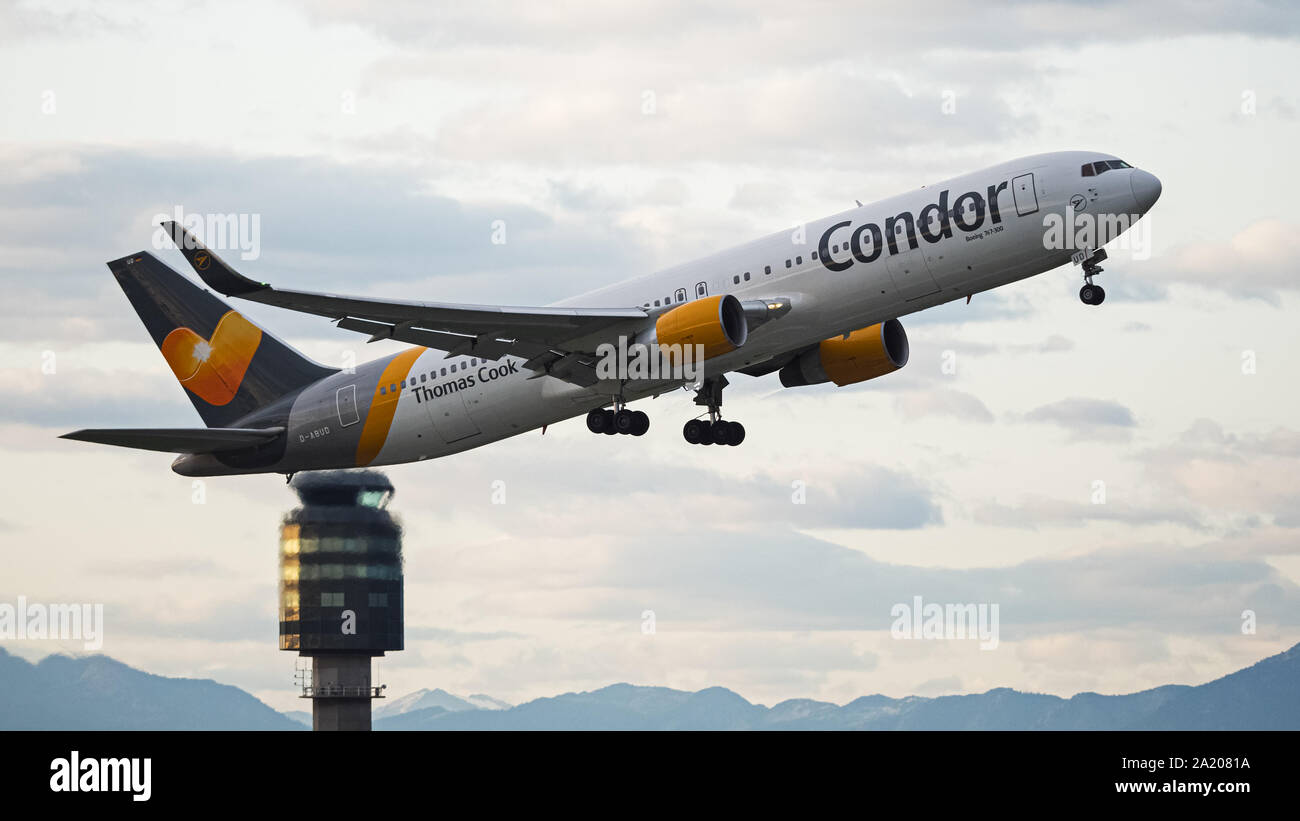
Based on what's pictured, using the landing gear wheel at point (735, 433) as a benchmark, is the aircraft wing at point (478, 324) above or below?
above

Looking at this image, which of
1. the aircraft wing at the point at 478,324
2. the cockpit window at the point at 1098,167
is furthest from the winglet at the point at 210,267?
the cockpit window at the point at 1098,167

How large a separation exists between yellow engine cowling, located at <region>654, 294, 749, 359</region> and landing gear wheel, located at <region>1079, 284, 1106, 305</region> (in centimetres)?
929

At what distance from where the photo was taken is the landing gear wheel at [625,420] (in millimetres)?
57562

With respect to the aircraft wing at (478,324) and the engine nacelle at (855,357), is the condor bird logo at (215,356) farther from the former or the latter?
the engine nacelle at (855,357)

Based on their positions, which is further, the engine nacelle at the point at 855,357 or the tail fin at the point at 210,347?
the tail fin at the point at 210,347

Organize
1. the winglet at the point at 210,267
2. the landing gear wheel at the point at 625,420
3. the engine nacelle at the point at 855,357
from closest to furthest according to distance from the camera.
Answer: the winglet at the point at 210,267, the landing gear wheel at the point at 625,420, the engine nacelle at the point at 855,357

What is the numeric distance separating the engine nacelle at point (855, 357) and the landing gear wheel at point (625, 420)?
5.70 meters

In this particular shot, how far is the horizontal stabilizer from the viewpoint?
190ft

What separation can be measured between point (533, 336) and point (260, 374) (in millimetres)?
13369

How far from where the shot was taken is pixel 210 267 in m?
46.7
